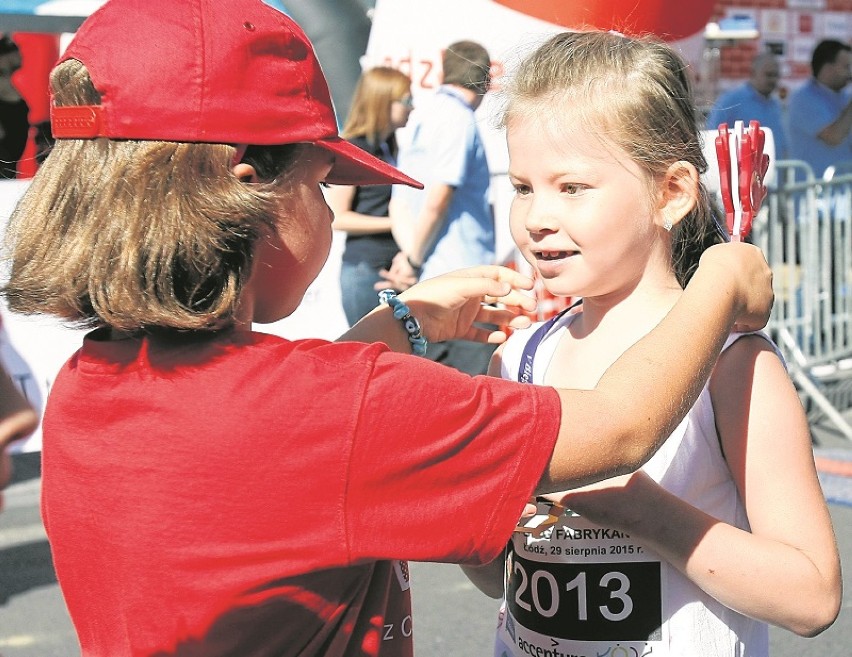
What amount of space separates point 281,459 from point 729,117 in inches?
308

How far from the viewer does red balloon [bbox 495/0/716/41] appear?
6.07m

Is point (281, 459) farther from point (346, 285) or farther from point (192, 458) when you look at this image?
point (346, 285)

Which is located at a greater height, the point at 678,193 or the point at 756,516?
the point at 678,193

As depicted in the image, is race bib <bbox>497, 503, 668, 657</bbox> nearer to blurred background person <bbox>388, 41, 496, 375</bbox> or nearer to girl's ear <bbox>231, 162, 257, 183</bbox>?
girl's ear <bbox>231, 162, 257, 183</bbox>

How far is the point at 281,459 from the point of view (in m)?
→ 1.27

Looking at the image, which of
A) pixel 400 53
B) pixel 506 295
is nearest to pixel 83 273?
pixel 506 295

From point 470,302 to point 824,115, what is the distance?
7404 mm

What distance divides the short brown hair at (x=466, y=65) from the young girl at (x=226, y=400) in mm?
4350

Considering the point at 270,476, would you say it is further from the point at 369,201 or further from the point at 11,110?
the point at 11,110

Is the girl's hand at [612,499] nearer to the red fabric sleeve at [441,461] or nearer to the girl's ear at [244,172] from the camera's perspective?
the red fabric sleeve at [441,461]

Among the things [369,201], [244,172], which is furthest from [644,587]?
[369,201]

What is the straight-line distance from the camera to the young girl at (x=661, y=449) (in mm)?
1537

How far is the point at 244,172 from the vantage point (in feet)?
4.47

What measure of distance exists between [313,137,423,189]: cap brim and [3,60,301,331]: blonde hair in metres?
0.13
